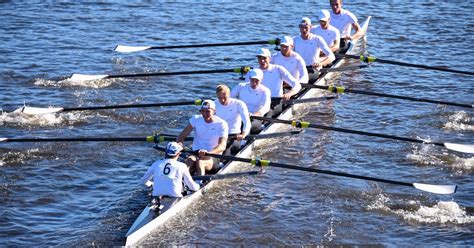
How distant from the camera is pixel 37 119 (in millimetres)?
18672

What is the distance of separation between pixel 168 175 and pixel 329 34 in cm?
970

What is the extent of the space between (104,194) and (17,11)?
15233mm

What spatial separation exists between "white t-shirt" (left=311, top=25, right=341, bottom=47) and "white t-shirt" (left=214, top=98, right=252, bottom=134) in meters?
6.59

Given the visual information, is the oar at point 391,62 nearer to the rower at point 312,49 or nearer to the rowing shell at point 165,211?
the rower at point 312,49

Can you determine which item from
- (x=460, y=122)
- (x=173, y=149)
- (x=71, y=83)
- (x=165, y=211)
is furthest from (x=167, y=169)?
(x=71, y=83)

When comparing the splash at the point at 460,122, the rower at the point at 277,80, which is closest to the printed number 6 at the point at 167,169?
the rower at the point at 277,80

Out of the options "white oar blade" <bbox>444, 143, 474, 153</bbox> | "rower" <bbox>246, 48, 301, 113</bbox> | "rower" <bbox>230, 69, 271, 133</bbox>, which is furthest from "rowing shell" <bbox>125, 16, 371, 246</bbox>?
"white oar blade" <bbox>444, 143, 474, 153</bbox>

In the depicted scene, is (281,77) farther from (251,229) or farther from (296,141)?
(251,229)

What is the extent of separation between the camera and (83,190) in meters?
15.3

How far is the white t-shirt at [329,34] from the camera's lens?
22.0 m

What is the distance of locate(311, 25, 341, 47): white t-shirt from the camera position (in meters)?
22.0

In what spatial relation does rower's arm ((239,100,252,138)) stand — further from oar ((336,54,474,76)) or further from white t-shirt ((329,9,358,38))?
white t-shirt ((329,9,358,38))

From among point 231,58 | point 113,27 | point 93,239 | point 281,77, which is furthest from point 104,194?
point 113,27

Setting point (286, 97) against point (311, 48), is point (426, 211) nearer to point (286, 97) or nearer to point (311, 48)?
point (286, 97)
